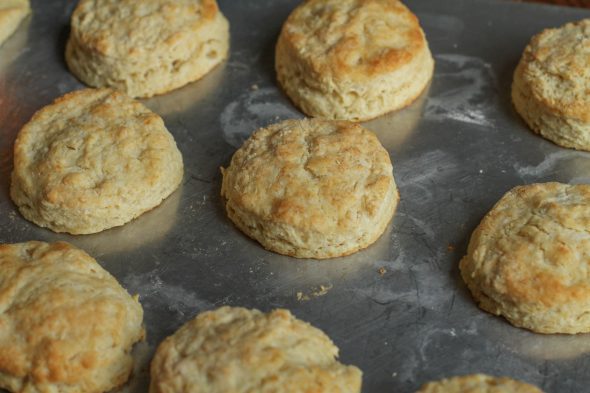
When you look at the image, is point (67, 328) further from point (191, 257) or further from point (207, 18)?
point (207, 18)

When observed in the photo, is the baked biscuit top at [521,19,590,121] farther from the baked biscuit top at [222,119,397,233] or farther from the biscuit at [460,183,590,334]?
the baked biscuit top at [222,119,397,233]

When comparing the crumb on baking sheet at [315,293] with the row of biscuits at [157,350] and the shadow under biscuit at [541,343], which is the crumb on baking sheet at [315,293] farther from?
the shadow under biscuit at [541,343]

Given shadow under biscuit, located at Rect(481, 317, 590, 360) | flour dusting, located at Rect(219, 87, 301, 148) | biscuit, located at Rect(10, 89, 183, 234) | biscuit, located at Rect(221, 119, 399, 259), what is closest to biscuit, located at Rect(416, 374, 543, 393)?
shadow under biscuit, located at Rect(481, 317, 590, 360)

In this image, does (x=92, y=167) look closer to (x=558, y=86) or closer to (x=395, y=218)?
(x=395, y=218)

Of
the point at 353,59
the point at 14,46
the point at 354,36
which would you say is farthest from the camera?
the point at 14,46

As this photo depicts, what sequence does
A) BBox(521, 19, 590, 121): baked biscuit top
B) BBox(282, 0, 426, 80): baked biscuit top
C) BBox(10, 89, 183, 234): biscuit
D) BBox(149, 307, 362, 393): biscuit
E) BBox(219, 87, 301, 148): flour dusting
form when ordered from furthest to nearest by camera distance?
BBox(219, 87, 301, 148): flour dusting < BBox(282, 0, 426, 80): baked biscuit top < BBox(521, 19, 590, 121): baked biscuit top < BBox(10, 89, 183, 234): biscuit < BBox(149, 307, 362, 393): biscuit

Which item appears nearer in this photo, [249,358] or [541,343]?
[249,358]

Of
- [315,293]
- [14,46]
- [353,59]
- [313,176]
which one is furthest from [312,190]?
[14,46]
